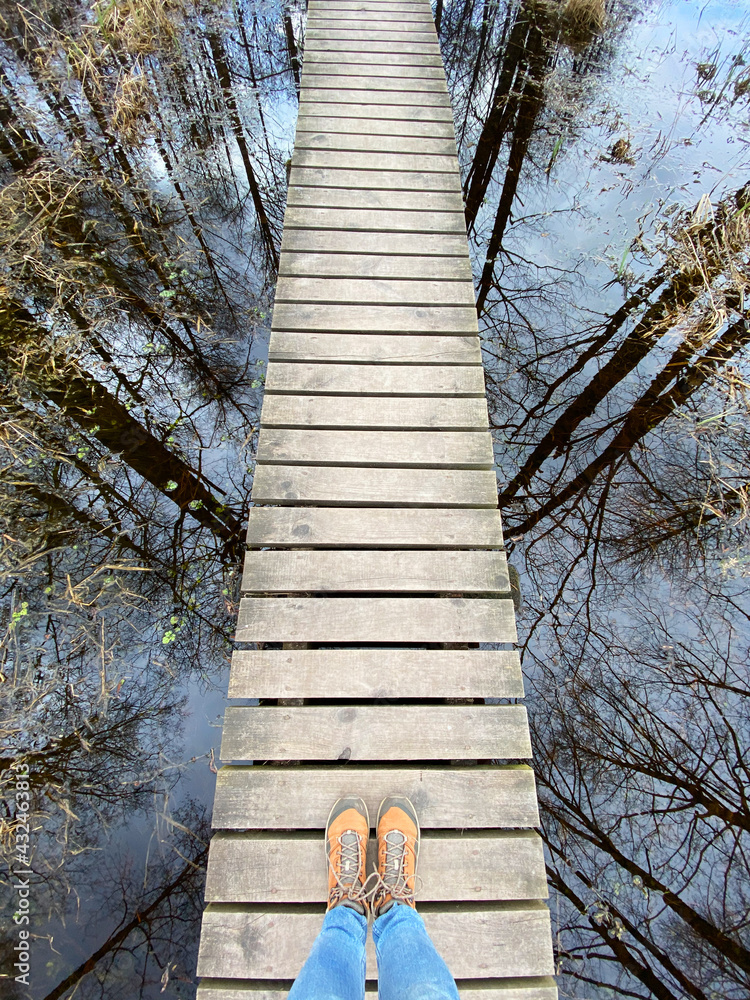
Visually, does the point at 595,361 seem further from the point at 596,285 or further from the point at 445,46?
the point at 445,46

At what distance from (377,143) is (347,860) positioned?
3.60 m

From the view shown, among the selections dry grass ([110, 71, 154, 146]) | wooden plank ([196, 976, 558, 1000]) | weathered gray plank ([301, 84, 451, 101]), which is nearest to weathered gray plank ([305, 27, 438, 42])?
weathered gray plank ([301, 84, 451, 101])

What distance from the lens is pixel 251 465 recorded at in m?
2.46

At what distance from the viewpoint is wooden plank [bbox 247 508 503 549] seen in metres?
1.89

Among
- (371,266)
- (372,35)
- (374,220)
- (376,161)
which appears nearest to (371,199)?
(374,220)

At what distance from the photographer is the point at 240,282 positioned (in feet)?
9.94

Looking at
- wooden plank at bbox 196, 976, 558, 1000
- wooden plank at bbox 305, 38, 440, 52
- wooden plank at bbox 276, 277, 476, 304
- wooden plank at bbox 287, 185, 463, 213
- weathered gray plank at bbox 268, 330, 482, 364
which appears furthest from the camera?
wooden plank at bbox 305, 38, 440, 52

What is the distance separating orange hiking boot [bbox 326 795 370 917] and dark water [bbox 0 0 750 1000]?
0.60m

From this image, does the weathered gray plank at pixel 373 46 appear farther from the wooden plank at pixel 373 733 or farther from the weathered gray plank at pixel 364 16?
the wooden plank at pixel 373 733

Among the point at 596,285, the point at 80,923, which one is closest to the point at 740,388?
the point at 596,285

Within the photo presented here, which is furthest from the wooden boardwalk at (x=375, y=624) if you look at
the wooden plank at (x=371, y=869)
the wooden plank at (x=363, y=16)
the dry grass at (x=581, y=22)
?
the dry grass at (x=581, y=22)

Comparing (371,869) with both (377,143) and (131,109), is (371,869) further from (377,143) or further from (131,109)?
(131,109)

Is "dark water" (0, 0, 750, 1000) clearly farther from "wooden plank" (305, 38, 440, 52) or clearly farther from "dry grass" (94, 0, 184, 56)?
"wooden plank" (305, 38, 440, 52)

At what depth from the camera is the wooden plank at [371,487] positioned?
197cm
